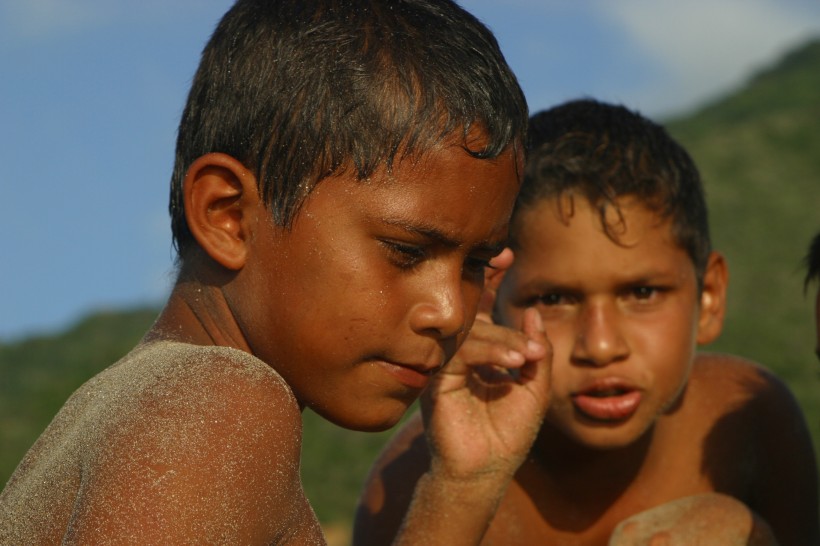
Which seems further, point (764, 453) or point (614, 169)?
point (764, 453)

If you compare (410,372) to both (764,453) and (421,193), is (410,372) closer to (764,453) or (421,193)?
(421,193)

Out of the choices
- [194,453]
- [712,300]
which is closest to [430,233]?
[194,453]

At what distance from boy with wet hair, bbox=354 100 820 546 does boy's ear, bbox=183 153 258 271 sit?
95 cm

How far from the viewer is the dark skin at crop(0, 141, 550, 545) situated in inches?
78.8

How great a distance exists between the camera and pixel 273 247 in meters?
2.37

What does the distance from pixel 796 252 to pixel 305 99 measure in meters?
12.3

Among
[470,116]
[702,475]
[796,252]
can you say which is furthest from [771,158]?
[470,116]

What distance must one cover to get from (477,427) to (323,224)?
1.03 m

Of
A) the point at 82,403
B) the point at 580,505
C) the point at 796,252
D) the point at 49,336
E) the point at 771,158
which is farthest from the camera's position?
the point at 771,158

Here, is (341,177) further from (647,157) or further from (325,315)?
(647,157)

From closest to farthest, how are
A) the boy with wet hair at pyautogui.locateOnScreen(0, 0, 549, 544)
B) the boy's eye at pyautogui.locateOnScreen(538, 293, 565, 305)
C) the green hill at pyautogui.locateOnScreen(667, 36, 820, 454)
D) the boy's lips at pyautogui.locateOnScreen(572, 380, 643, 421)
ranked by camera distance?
1. the boy with wet hair at pyautogui.locateOnScreen(0, 0, 549, 544)
2. the boy's lips at pyautogui.locateOnScreen(572, 380, 643, 421)
3. the boy's eye at pyautogui.locateOnScreen(538, 293, 565, 305)
4. the green hill at pyautogui.locateOnScreen(667, 36, 820, 454)

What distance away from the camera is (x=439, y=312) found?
7.79ft

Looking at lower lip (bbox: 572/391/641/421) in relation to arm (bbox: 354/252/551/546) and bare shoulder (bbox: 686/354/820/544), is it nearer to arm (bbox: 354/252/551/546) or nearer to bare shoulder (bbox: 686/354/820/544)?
arm (bbox: 354/252/551/546)

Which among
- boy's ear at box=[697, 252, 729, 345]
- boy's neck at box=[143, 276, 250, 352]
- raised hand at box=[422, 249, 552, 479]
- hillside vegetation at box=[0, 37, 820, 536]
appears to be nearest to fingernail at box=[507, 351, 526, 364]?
raised hand at box=[422, 249, 552, 479]
